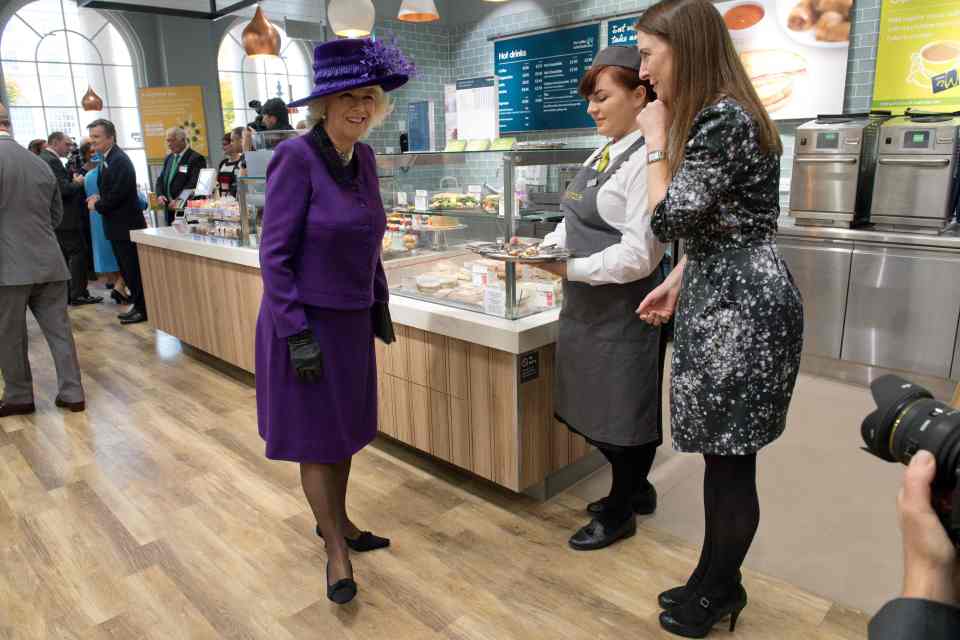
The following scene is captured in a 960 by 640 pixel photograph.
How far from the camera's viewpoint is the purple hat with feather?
1888mm

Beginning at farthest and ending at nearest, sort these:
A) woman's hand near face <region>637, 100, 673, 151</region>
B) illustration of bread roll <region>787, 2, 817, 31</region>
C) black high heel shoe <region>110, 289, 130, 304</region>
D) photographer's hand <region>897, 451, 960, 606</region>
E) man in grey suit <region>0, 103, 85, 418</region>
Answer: black high heel shoe <region>110, 289, 130, 304</region> → illustration of bread roll <region>787, 2, 817, 31</region> → man in grey suit <region>0, 103, 85, 418</region> → woman's hand near face <region>637, 100, 673, 151</region> → photographer's hand <region>897, 451, 960, 606</region>

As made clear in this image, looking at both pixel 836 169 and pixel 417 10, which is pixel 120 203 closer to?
pixel 417 10

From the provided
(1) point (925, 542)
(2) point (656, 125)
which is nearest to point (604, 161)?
(2) point (656, 125)

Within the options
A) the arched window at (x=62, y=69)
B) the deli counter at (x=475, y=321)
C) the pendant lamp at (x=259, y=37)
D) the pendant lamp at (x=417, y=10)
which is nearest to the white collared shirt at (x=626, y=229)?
the deli counter at (x=475, y=321)

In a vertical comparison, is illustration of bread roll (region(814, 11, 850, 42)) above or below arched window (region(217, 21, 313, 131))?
below

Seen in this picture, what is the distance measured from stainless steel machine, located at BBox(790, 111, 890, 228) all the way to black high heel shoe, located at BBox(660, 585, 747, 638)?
304cm

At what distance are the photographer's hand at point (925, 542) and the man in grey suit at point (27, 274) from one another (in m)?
4.00

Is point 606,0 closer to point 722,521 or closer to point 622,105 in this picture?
point 622,105

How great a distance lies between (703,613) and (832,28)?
4.14m

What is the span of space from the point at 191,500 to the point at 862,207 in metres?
4.14

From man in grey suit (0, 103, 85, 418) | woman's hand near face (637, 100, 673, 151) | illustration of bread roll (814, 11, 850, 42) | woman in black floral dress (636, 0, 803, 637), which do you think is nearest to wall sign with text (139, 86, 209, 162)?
man in grey suit (0, 103, 85, 418)

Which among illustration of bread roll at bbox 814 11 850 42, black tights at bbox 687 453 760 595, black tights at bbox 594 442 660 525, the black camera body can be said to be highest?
illustration of bread roll at bbox 814 11 850 42

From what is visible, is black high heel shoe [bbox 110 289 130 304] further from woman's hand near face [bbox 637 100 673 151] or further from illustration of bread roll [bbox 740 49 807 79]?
woman's hand near face [bbox 637 100 673 151]

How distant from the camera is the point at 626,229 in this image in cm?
197
